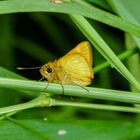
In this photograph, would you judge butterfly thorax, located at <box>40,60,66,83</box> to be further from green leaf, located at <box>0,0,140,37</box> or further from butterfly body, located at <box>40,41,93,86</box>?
green leaf, located at <box>0,0,140,37</box>

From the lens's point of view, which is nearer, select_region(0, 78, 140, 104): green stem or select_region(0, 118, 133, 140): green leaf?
select_region(0, 78, 140, 104): green stem

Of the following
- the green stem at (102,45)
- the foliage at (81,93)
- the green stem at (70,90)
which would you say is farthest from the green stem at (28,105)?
the green stem at (102,45)

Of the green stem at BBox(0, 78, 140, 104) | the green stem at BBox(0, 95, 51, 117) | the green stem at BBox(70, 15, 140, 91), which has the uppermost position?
the green stem at BBox(70, 15, 140, 91)

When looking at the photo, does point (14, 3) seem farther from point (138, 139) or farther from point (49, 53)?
point (49, 53)

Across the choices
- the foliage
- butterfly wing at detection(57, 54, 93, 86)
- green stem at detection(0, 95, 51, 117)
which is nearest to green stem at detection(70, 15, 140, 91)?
the foliage

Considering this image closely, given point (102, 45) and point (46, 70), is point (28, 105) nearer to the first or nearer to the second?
point (46, 70)

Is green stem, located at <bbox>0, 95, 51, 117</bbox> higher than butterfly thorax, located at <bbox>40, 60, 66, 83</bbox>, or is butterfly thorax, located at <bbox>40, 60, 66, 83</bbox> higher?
butterfly thorax, located at <bbox>40, 60, 66, 83</bbox>
